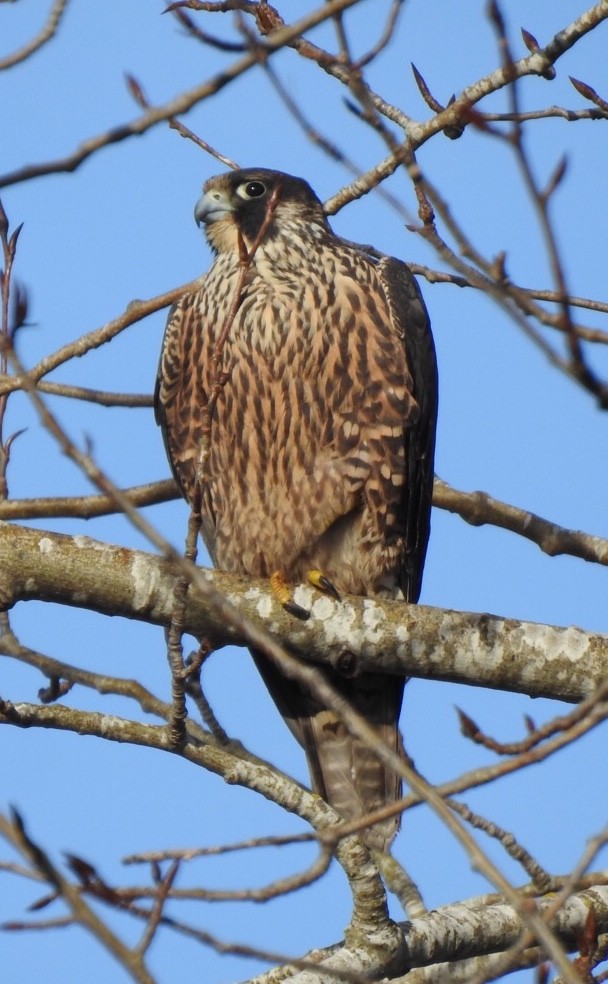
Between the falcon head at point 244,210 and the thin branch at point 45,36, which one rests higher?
the falcon head at point 244,210

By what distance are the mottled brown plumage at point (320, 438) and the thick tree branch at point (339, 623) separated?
0.72 meters

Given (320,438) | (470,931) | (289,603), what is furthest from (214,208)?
(470,931)

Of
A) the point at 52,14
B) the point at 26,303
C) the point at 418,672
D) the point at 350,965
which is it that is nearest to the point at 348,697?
the point at 418,672

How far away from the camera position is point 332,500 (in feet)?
15.5

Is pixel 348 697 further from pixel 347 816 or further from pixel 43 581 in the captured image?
pixel 43 581

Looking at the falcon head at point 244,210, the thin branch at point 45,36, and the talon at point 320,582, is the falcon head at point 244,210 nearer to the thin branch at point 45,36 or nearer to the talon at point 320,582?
the talon at point 320,582

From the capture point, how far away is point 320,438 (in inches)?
185

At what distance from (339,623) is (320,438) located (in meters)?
0.96

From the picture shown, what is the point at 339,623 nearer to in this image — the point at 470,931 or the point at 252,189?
the point at 470,931

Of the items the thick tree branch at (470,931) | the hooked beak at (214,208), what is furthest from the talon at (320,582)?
the hooked beak at (214,208)

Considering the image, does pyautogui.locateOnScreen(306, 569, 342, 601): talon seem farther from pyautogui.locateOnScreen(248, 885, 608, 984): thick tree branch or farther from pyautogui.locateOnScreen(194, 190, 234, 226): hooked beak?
pyautogui.locateOnScreen(194, 190, 234, 226): hooked beak

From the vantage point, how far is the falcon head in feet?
17.1

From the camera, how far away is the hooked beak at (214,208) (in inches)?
206

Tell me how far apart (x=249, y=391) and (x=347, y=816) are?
1442 millimetres
